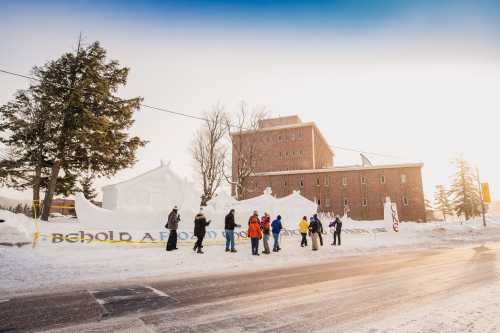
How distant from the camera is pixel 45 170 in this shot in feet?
67.9

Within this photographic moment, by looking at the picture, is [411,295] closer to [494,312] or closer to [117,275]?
[494,312]

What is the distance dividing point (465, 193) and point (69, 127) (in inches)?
2353

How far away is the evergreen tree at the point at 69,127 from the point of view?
1953cm

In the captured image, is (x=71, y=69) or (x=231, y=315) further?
(x=71, y=69)

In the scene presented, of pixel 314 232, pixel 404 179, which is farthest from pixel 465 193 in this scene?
pixel 314 232

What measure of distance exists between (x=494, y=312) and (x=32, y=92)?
25.4 metres

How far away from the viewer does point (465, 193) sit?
51750 millimetres

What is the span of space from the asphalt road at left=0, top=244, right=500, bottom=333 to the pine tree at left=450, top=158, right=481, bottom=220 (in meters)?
53.8

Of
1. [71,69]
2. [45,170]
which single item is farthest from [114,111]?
[45,170]

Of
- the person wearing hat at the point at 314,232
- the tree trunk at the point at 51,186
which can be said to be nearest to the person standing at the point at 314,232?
the person wearing hat at the point at 314,232

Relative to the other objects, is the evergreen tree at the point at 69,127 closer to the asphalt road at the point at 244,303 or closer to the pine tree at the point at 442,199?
the asphalt road at the point at 244,303

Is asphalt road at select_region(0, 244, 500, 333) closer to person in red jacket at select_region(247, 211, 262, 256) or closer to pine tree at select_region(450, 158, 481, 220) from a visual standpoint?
person in red jacket at select_region(247, 211, 262, 256)

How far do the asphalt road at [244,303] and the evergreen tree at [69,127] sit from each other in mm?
15972

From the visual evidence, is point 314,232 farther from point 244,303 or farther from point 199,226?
point 244,303
